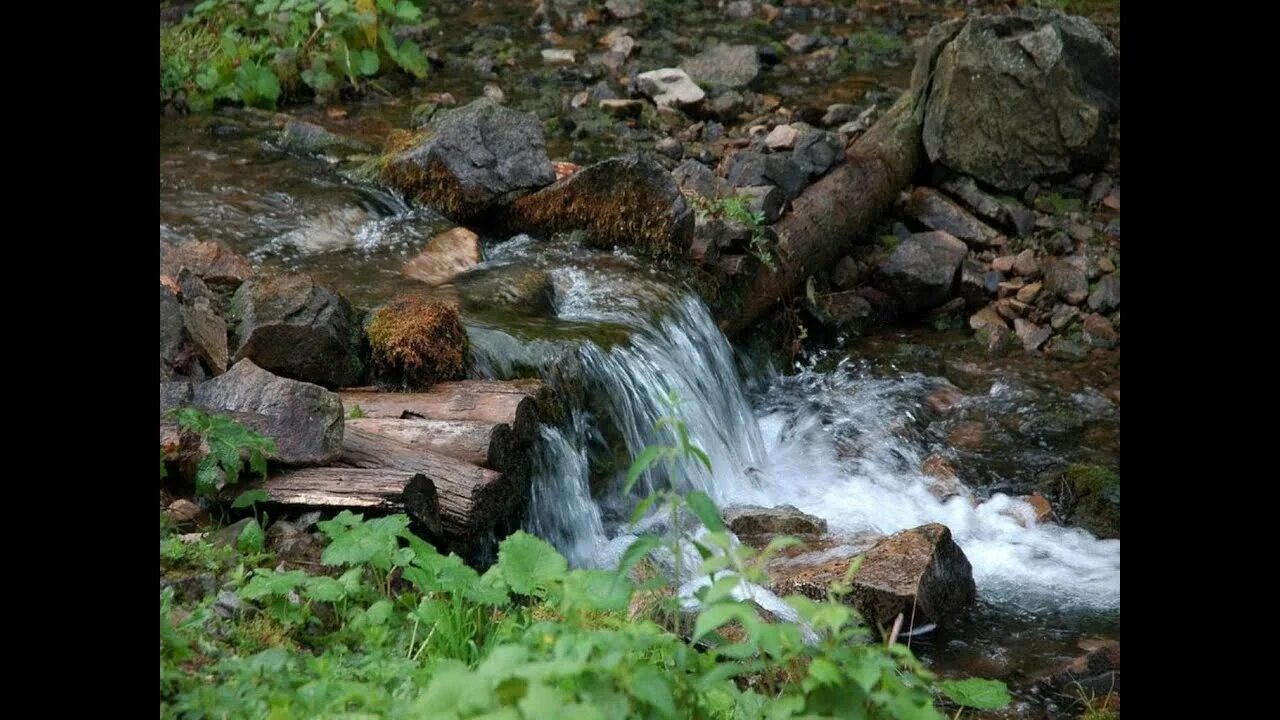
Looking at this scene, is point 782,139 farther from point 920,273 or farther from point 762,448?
point 762,448

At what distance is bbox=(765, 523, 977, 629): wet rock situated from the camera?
4.54m

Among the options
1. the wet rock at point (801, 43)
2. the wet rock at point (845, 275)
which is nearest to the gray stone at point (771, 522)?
the wet rock at point (845, 275)

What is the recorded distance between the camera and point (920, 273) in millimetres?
8125

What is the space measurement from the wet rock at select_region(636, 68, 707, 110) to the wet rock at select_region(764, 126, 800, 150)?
65.0 inches

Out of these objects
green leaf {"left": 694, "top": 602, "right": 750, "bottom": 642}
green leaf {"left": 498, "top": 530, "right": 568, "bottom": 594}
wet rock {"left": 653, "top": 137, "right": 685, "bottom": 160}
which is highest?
wet rock {"left": 653, "top": 137, "right": 685, "bottom": 160}

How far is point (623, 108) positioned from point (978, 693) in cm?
760

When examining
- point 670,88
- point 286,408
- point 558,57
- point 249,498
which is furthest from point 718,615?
point 558,57

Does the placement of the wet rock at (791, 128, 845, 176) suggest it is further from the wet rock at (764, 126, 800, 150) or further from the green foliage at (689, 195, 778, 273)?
the green foliage at (689, 195, 778, 273)

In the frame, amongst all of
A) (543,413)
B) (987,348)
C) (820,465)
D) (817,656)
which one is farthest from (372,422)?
(987,348)

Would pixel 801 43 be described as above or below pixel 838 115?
above

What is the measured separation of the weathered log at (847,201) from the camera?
751cm

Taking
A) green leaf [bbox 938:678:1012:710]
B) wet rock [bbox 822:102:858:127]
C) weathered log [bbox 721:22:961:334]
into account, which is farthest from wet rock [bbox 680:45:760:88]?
green leaf [bbox 938:678:1012:710]

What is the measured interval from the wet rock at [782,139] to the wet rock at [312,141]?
288 cm

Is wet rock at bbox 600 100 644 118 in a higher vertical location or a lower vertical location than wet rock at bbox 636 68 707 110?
lower
